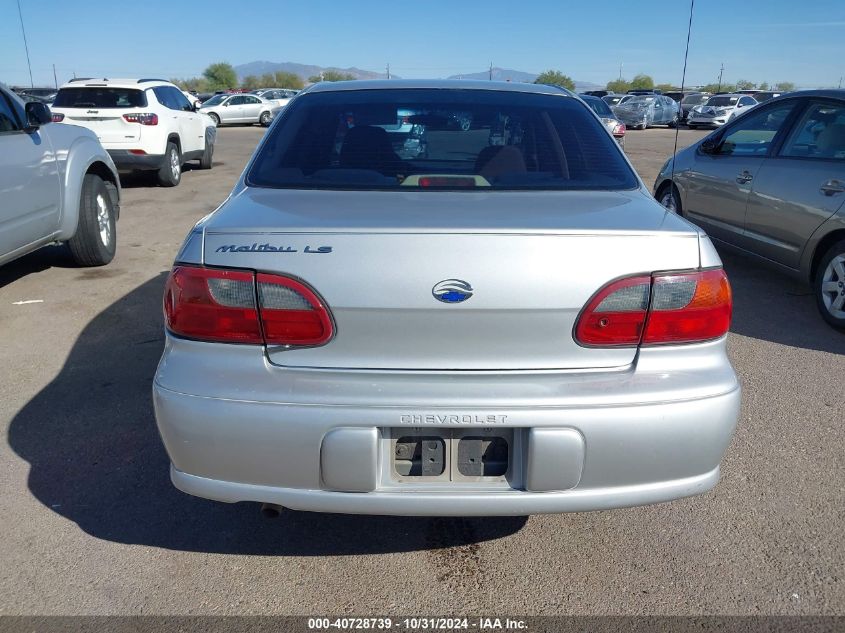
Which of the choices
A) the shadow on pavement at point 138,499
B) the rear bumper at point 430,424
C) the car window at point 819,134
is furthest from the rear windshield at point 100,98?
the rear bumper at point 430,424

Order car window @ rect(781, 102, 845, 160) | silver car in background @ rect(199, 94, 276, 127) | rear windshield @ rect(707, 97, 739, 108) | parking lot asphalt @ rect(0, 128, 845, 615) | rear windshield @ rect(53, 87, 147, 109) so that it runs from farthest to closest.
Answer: rear windshield @ rect(707, 97, 739, 108), silver car in background @ rect(199, 94, 276, 127), rear windshield @ rect(53, 87, 147, 109), car window @ rect(781, 102, 845, 160), parking lot asphalt @ rect(0, 128, 845, 615)

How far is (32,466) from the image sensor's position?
3225 mm

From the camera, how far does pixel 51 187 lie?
5.64m

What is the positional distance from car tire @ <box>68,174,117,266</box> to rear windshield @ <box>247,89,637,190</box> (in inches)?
148

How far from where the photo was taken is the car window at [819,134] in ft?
16.6

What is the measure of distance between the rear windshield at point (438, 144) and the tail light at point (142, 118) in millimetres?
8905

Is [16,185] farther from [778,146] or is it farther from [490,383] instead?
[778,146]

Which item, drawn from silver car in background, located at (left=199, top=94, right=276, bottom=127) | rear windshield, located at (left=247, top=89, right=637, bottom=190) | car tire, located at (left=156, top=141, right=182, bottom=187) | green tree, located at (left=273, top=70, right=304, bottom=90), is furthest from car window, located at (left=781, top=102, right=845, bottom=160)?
green tree, located at (left=273, top=70, right=304, bottom=90)

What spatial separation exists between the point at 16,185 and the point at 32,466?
2.68 metres

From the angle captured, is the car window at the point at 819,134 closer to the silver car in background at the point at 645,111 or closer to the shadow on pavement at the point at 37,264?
the shadow on pavement at the point at 37,264

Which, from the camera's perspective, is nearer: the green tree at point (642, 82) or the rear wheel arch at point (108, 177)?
the rear wheel arch at point (108, 177)

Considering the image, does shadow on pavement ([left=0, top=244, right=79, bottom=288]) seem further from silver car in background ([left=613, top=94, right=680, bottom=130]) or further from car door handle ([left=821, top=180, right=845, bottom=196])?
silver car in background ([left=613, top=94, right=680, bottom=130])

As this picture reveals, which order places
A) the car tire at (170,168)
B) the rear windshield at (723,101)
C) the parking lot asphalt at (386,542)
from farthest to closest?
the rear windshield at (723,101)
the car tire at (170,168)
the parking lot asphalt at (386,542)

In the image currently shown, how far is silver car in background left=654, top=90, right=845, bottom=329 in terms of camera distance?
498 centimetres
